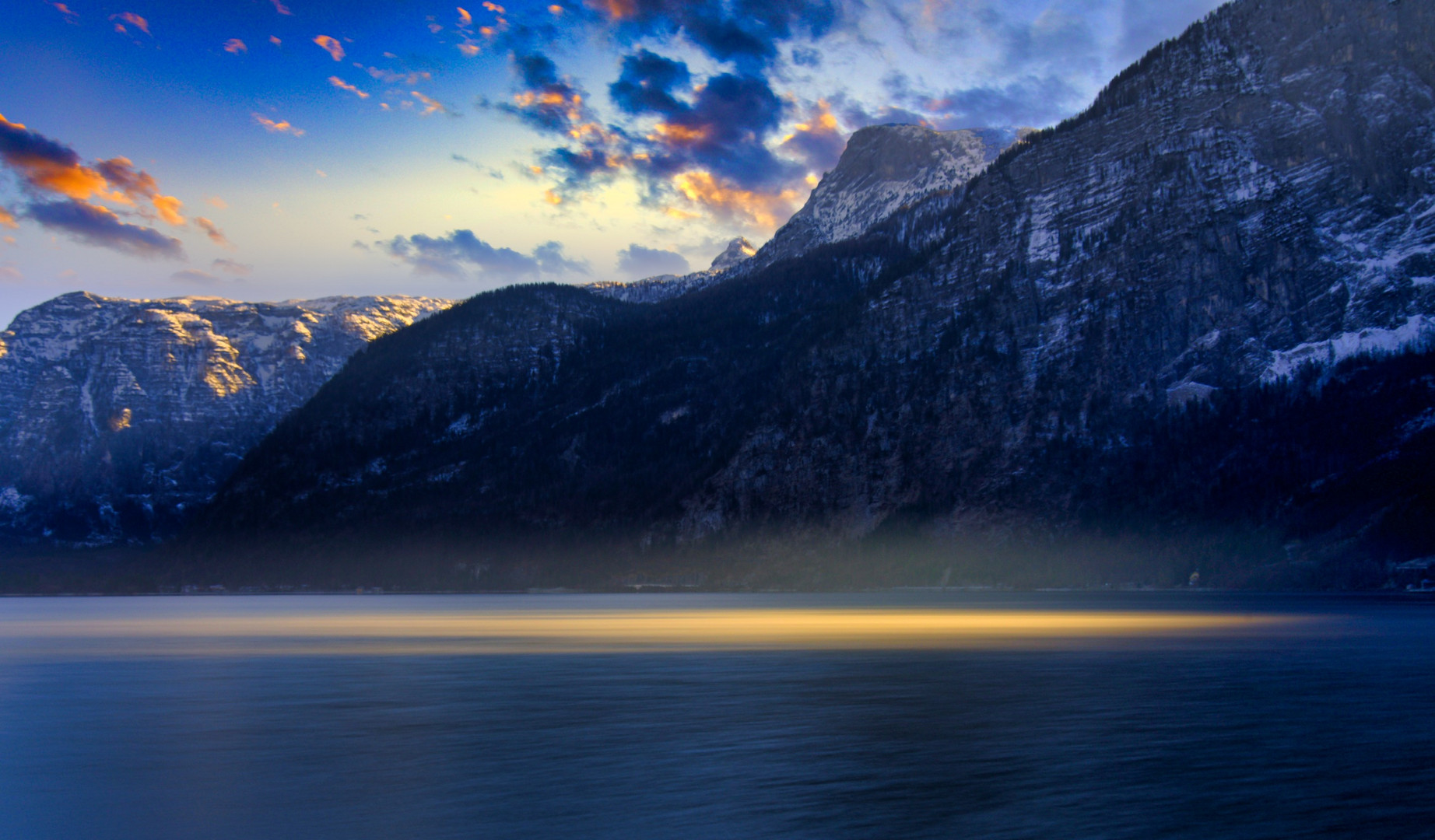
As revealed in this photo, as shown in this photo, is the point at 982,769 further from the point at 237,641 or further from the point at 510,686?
the point at 237,641

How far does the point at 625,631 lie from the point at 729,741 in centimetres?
6613

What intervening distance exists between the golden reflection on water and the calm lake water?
110 inches

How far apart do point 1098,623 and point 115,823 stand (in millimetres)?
93492

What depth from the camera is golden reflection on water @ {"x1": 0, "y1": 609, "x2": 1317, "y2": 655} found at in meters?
77.4

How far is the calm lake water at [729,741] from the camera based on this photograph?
2362cm

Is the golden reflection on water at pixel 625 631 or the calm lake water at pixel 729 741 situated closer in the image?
the calm lake water at pixel 729 741

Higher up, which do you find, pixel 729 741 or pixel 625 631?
pixel 729 741

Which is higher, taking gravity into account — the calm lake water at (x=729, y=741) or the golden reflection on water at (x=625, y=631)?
the calm lake water at (x=729, y=741)

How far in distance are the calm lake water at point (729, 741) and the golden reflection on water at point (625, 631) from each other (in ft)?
9.16

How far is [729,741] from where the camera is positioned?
1339 inches

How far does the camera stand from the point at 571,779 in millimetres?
27750

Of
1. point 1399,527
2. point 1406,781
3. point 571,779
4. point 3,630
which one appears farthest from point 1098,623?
point 1399,527

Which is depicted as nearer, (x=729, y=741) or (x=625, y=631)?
(x=729, y=741)

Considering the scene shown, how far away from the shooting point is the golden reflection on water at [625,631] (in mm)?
77375
